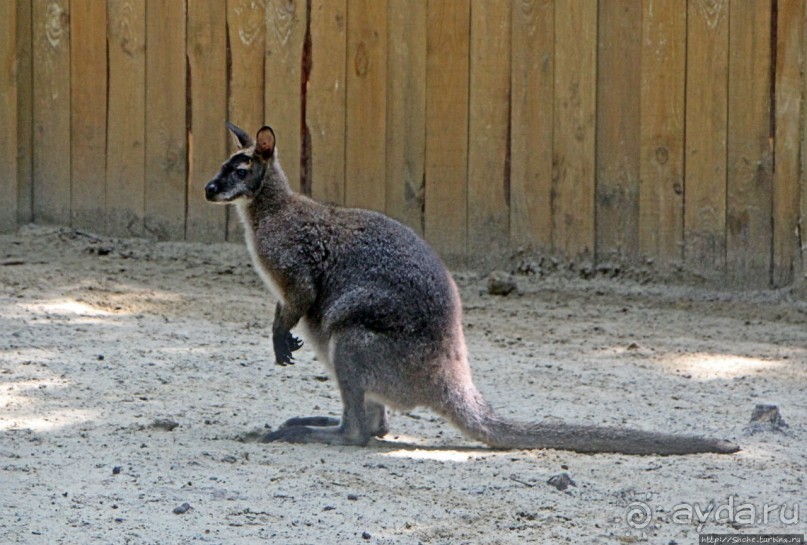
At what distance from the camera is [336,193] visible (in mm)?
8414

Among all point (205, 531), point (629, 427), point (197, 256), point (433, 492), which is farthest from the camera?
point (197, 256)

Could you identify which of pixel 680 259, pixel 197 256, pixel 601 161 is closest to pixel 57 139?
pixel 197 256

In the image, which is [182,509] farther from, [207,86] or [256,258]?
[207,86]

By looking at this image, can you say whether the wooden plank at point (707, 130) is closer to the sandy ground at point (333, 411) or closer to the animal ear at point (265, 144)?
the sandy ground at point (333, 411)

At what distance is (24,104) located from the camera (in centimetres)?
870

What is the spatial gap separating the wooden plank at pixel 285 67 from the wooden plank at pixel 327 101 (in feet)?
0.25

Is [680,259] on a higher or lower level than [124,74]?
lower

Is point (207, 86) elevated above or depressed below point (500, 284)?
above

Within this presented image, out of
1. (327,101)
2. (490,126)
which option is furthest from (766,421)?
(327,101)

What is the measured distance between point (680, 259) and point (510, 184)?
1098mm

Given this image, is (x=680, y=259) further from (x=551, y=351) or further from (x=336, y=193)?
(x=336, y=193)

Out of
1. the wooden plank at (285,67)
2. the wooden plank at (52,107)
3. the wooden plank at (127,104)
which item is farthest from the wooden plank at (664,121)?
the wooden plank at (52,107)

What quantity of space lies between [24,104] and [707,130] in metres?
4.26

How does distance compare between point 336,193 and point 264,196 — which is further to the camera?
point 336,193
